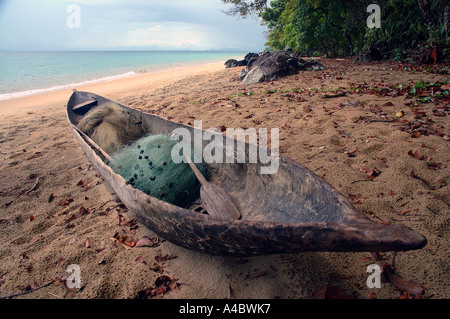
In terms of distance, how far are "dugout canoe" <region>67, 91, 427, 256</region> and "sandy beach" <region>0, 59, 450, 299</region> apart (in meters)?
0.39

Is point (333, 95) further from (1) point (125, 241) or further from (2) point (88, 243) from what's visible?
(2) point (88, 243)

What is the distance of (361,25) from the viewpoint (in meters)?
13.0

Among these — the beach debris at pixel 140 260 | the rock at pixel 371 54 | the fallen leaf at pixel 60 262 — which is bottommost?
the fallen leaf at pixel 60 262

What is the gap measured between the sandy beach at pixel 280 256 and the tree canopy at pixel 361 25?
6.49 metres

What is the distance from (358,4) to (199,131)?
46.2ft

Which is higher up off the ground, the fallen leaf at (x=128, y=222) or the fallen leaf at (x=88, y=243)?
the fallen leaf at (x=128, y=222)

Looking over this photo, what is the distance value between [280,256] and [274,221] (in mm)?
402

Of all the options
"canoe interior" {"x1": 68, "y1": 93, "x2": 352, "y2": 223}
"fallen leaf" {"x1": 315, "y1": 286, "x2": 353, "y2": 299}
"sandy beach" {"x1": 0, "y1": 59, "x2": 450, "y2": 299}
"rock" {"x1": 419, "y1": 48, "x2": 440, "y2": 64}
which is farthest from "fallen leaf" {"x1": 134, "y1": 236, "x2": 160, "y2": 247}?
"rock" {"x1": 419, "y1": 48, "x2": 440, "y2": 64}

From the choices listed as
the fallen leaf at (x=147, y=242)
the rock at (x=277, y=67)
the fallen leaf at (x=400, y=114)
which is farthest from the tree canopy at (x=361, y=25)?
the fallen leaf at (x=147, y=242)

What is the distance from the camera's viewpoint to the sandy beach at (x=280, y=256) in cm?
187

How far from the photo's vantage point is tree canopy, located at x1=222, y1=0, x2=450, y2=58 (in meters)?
9.40

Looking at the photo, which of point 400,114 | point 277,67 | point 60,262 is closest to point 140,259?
point 60,262

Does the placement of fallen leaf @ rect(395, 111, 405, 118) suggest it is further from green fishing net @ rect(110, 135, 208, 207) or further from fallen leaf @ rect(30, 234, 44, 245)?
fallen leaf @ rect(30, 234, 44, 245)

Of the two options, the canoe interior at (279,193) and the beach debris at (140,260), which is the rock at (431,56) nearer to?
the canoe interior at (279,193)
